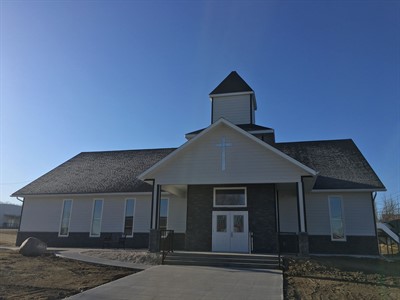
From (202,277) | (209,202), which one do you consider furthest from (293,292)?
(209,202)

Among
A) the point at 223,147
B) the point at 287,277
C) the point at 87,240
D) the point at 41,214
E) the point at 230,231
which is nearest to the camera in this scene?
the point at 287,277

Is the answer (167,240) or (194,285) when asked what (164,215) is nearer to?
(167,240)

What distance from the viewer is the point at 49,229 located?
22.6 metres

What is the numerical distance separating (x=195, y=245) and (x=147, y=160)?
389 inches

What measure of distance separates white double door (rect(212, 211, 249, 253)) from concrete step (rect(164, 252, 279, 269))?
248 cm

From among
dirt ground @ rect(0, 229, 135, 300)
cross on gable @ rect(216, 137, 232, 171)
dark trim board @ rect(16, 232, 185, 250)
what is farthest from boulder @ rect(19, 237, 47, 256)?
cross on gable @ rect(216, 137, 232, 171)

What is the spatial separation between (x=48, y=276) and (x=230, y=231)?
8.58m

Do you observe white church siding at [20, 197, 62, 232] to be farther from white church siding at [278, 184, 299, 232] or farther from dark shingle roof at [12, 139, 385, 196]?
white church siding at [278, 184, 299, 232]

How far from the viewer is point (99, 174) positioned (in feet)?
79.7

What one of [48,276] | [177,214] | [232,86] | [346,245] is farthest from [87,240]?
[346,245]

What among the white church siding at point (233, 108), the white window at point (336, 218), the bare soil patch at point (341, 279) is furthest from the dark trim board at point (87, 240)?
the white window at point (336, 218)

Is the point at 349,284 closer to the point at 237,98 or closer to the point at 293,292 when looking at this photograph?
the point at 293,292

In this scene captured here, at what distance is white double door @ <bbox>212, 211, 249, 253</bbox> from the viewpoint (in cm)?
1633

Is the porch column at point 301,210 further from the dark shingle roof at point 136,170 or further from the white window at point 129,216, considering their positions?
the white window at point 129,216
